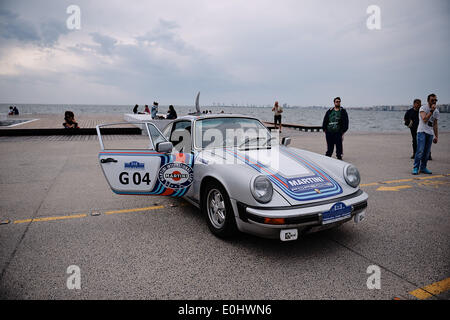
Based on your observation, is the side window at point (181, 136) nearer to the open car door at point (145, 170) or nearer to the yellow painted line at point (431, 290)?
the open car door at point (145, 170)

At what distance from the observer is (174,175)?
354 cm

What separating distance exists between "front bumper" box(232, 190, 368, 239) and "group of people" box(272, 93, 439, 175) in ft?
15.6

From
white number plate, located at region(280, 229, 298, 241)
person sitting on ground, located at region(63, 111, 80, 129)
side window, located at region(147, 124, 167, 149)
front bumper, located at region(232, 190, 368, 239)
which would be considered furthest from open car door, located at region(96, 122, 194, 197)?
person sitting on ground, located at region(63, 111, 80, 129)

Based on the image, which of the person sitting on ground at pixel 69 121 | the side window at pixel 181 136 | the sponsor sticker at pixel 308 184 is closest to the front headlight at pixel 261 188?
the sponsor sticker at pixel 308 184

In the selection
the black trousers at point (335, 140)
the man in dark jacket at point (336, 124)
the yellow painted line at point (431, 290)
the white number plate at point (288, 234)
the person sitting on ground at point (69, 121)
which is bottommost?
the yellow painted line at point (431, 290)

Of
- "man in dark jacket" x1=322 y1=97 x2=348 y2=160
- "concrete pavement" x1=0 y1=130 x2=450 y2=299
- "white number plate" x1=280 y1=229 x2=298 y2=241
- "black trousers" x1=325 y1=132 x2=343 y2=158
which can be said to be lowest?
"concrete pavement" x1=0 y1=130 x2=450 y2=299

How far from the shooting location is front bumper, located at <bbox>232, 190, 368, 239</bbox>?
2572mm

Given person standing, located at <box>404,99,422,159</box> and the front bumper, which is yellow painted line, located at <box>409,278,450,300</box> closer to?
the front bumper

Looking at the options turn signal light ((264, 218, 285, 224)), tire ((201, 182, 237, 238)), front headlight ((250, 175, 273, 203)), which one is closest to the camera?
turn signal light ((264, 218, 285, 224))

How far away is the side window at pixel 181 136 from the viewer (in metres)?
3.97

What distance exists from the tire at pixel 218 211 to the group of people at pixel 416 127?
17.9 feet

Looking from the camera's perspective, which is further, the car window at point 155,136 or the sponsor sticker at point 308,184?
the car window at point 155,136

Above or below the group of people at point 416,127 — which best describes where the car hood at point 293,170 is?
below
